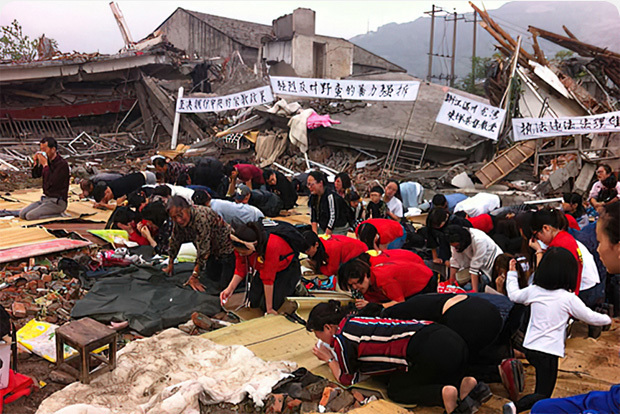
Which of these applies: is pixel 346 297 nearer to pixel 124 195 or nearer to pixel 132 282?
pixel 132 282

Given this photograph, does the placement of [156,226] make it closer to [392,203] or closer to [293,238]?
[293,238]

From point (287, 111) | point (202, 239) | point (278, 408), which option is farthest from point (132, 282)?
point (287, 111)

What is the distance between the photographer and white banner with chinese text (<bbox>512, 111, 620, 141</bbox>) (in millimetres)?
8570

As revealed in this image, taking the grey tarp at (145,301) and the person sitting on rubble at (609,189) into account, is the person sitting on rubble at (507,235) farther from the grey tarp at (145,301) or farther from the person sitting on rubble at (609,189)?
the grey tarp at (145,301)

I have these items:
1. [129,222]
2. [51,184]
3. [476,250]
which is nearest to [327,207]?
[476,250]

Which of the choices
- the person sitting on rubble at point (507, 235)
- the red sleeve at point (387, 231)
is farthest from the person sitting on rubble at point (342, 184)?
the person sitting on rubble at point (507, 235)

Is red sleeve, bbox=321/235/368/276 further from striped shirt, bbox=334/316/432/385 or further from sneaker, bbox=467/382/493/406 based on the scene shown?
sneaker, bbox=467/382/493/406

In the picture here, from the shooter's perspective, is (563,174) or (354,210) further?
(563,174)

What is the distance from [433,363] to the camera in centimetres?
274

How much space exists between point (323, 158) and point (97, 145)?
7.92 m

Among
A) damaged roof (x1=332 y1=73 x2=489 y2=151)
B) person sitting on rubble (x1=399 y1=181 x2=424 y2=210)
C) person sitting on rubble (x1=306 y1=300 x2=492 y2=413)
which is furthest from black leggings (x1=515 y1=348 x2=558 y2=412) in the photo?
damaged roof (x1=332 y1=73 x2=489 y2=151)

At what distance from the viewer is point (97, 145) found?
16.4 metres

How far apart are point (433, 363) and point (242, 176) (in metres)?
5.84

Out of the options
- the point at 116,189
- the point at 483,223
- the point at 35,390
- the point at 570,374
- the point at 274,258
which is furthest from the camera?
the point at 116,189
